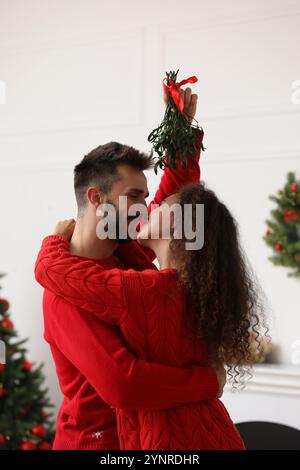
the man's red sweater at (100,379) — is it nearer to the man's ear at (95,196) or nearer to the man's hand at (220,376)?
the man's hand at (220,376)

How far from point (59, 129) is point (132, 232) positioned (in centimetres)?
263

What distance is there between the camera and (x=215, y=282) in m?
1.45

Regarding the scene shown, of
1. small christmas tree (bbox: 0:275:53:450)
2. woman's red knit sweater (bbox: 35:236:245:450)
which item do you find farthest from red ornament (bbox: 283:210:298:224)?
woman's red knit sweater (bbox: 35:236:245:450)

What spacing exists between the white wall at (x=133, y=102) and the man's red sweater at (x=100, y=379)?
2170 mm

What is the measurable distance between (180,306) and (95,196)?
44 cm

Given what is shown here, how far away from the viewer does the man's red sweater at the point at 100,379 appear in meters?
1.38

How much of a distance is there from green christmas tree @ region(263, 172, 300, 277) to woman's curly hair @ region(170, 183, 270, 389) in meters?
1.99

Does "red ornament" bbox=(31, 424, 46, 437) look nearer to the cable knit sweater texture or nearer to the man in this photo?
the man

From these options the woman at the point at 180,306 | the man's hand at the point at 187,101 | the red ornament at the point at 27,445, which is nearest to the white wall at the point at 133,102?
the red ornament at the point at 27,445

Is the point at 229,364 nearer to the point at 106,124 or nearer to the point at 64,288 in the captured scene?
the point at 64,288

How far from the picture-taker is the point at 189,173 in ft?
5.78

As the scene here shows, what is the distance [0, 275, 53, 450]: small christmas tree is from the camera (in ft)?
10.8

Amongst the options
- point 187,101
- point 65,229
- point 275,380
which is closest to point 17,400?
point 275,380
